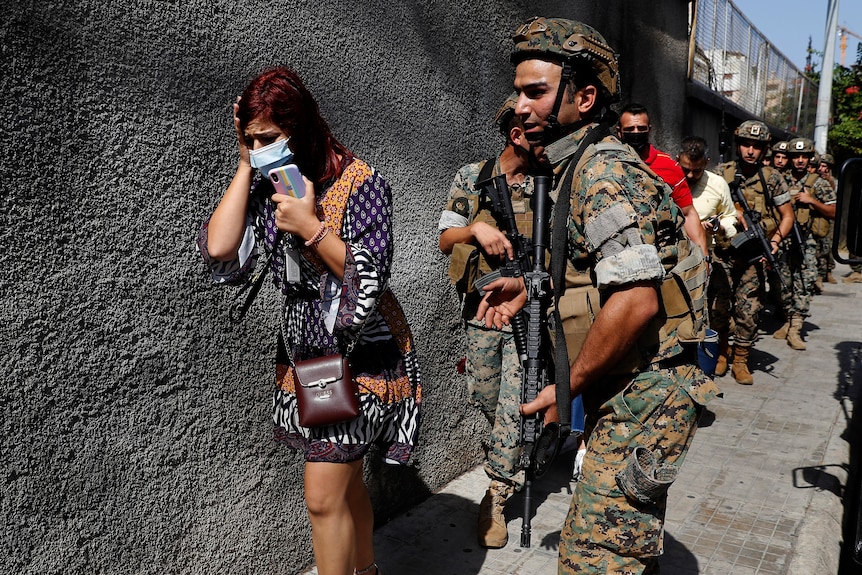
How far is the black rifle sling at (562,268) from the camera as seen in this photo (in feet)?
6.40

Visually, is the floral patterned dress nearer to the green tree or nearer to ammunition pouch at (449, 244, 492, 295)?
ammunition pouch at (449, 244, 492, 295)

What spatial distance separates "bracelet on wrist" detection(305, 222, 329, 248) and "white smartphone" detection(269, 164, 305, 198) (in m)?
0.10

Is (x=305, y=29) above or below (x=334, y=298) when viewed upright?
above

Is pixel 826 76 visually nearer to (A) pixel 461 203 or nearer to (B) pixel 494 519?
(A) pixel 461 203

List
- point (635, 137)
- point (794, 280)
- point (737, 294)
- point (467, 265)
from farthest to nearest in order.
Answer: point (794, 280) < point (737, 294) < point (635, 137) < point (467, 265)

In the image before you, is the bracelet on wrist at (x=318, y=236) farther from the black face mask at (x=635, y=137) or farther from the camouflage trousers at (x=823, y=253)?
the camouflage trousers at (x=823, y=253)

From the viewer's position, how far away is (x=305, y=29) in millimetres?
2877

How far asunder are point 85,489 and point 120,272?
65 centimetres

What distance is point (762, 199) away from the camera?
6.55 meters

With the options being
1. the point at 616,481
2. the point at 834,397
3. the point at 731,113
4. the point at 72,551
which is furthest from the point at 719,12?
the point at 72,551

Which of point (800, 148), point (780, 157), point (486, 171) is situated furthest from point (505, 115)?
point (800, 148)

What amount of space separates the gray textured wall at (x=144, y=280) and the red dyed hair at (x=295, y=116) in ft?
1.56

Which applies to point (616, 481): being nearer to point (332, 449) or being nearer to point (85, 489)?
point (332, 449)

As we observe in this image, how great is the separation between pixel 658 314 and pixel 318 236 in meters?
0.94
